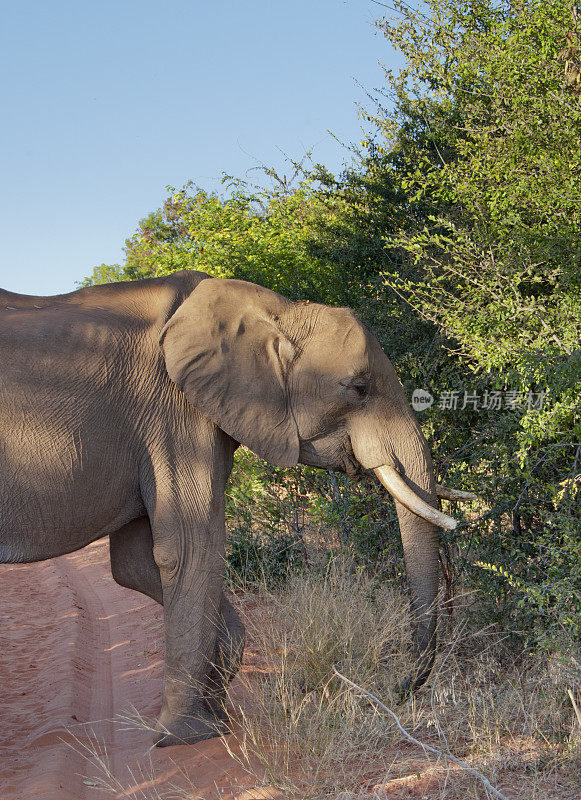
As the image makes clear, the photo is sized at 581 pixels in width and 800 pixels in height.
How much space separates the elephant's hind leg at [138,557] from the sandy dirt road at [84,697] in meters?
0.89

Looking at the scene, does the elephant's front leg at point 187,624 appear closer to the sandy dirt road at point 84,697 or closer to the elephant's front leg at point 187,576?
the elephant's front leg at point 187,576

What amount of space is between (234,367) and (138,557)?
1.58 metres

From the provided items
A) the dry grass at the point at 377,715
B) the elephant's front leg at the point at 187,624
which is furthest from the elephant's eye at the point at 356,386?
the dry grass at the point at 377,715

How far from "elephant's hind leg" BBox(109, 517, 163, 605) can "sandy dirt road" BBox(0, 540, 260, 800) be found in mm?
885

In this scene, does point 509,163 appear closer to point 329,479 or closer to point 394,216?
point 394,216

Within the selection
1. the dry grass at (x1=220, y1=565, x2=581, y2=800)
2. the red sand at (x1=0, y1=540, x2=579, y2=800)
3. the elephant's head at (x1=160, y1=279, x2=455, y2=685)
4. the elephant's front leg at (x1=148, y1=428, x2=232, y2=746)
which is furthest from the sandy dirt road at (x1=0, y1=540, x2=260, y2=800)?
the elephant's head at (x1=160, y1=279, x2=455, y2=685)

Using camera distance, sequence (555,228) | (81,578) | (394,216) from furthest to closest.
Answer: (81,578) < (394,216) < (555,228)

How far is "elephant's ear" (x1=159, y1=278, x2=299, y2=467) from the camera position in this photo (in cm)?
495

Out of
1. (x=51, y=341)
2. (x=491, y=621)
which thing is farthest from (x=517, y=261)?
(x=51, y=341)

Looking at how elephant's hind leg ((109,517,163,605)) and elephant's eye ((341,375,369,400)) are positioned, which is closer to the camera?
elephant's eye ((341,375,369,400))

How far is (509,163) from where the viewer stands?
676cm

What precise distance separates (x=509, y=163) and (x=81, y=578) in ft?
26.9

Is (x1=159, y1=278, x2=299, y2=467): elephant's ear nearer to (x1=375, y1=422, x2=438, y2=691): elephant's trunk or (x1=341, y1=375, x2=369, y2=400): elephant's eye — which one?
(x1=341, y1=375, x2=369, y2=400): elephant's eye

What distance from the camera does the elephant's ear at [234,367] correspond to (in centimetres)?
495
